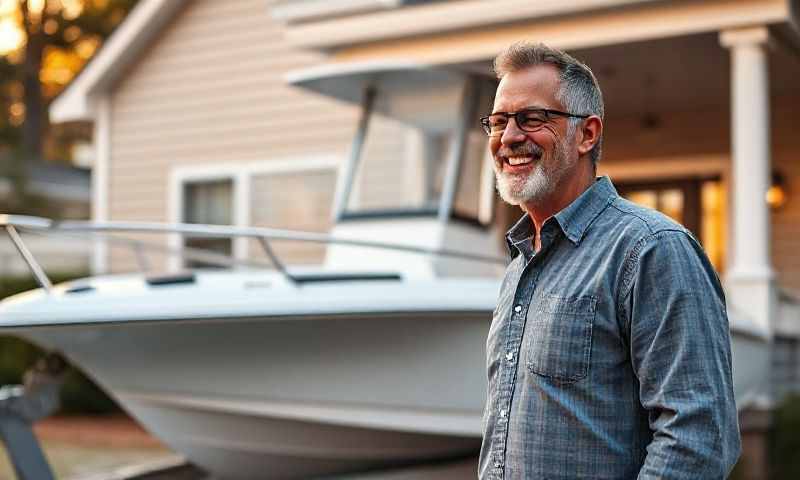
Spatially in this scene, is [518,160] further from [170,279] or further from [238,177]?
[238,177]

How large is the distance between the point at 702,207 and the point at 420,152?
4.46 metres

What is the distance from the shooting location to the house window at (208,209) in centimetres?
1071

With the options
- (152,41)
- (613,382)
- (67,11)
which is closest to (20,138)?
(67,11)

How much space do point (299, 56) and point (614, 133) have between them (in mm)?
3312

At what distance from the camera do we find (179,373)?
16.6 feet

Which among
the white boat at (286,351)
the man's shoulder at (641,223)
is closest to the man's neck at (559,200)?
the man's shoulder at (641,223)

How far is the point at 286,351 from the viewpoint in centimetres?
490

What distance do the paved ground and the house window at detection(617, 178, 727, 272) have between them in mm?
5129

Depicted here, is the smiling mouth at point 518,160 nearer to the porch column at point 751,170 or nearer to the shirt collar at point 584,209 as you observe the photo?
the shirt collar at point 584,209

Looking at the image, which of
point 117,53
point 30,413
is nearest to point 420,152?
point 30,413

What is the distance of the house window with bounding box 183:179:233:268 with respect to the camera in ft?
35.1

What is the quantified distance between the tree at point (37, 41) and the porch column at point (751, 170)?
20847 mm

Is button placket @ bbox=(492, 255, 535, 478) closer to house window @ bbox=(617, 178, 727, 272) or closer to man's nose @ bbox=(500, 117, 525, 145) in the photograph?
man's nose @ bbox=(500, 117, 525, 145)

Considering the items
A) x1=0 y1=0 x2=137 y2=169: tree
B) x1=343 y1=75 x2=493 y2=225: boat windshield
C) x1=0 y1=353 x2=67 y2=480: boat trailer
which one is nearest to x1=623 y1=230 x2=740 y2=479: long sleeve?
x1=0 y1=353 x2=67 y2=480: boat trailer
